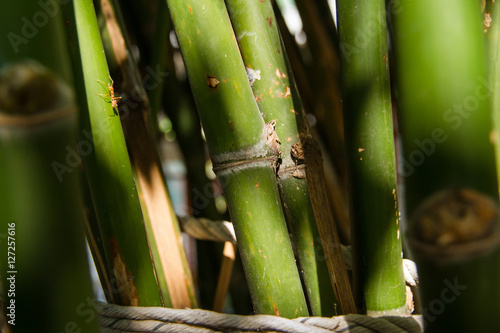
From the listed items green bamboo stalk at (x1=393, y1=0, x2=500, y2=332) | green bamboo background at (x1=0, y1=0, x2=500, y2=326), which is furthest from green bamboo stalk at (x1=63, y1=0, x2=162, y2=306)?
green bamboo stalk at (x1=393, y1=0, x2=500, y2=332)

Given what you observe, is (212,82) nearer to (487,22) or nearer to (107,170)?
(107,170)

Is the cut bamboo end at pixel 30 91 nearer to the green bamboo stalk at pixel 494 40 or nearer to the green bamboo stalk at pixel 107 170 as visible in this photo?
the green bamboo stalk at pixel 107 170

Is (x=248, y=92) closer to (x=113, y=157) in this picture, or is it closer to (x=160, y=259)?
(x=113, y=157)

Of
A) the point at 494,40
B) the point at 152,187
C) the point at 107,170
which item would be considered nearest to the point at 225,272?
the point at 152,187

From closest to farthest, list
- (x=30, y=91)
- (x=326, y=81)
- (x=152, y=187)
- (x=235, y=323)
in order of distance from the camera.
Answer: (x=30, y=91) → (x=235, y=323) → (x=152, y=187) → (x=326, y=81)

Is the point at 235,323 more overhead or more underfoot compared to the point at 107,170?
more underfoot

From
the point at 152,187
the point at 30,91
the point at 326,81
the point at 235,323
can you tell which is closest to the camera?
the point at 30,91
